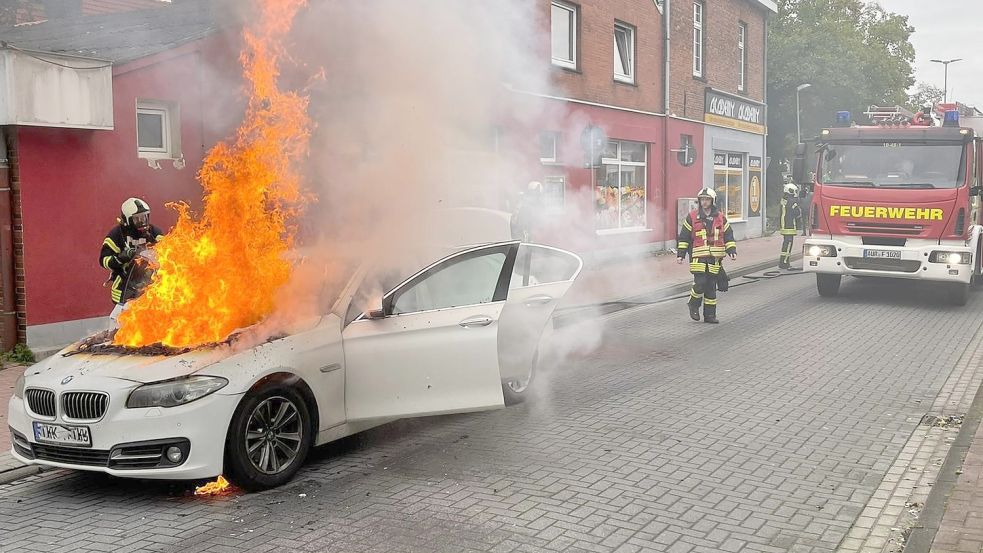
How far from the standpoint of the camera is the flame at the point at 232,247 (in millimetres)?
5652

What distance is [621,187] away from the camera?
21.0m

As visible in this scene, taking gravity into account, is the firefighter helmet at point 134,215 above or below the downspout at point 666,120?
below

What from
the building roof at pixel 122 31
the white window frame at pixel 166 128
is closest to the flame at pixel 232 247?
the building roof at pixel 122 31

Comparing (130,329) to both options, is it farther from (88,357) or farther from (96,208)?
(96,208)

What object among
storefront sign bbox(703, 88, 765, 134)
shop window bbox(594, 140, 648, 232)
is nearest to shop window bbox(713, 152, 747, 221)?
storefront sign bbox(703, 88, 765, 134)

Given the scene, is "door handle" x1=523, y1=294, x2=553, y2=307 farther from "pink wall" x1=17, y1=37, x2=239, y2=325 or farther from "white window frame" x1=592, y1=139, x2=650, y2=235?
"white window frame" x1=592, y1=139, x2=650, y2=235

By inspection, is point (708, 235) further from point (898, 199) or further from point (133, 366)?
point (133, 366)

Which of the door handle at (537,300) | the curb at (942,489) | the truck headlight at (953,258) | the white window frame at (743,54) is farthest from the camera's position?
the white window frame at (743,54)

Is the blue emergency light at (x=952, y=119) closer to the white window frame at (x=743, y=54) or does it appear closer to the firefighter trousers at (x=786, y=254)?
the firefighter trousers at (x=786, y=254)

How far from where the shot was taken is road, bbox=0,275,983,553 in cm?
452

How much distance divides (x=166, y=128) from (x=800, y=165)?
926cm

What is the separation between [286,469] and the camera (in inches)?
210

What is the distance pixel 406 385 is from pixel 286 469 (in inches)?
37.2

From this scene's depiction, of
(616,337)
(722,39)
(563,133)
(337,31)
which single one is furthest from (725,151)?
(337,31)
